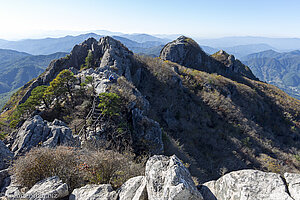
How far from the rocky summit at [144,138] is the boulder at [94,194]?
0.04 m

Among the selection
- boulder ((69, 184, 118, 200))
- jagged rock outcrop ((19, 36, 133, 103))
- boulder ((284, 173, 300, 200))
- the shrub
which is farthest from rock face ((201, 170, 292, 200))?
jagged rock outcrop ((19, 36, 133, 103))

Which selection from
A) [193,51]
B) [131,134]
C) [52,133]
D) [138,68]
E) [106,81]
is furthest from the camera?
[193,51]

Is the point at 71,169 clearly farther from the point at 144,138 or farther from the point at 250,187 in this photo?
the point at 144,138

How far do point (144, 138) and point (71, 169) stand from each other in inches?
341

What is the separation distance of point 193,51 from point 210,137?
4613 cm

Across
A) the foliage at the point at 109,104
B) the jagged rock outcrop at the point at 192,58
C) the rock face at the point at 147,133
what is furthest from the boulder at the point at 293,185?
the jagged rock outcrop at the point at 192,58

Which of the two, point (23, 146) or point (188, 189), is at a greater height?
point (188, 189)

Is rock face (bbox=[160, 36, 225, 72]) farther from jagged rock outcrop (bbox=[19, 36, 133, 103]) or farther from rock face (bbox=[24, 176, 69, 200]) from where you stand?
rock face (bbox=[24, 176, 69, 200])

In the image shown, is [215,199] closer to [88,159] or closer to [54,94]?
[88,159]

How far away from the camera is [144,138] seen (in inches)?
588

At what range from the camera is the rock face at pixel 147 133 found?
47.8ft

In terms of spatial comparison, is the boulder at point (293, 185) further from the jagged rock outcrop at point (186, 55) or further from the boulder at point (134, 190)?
the jagged rock outcrop at point (186, 55)

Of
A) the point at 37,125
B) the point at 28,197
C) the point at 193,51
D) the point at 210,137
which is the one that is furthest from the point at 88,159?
the point at 193,51

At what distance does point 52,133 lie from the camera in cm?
1085
